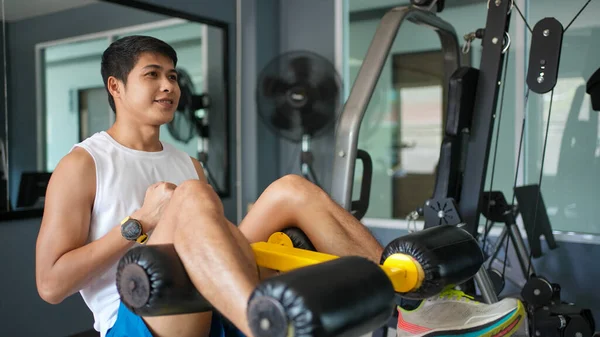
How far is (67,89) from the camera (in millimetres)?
2809

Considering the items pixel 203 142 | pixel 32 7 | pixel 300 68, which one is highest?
pixel 32 7

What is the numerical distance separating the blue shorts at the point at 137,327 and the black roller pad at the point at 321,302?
40 cm

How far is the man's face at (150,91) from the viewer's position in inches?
58.3

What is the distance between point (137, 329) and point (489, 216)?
1807 millimetres

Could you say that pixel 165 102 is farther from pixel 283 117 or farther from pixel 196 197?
pixel 283 117

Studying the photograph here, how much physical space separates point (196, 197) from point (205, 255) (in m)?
0.17

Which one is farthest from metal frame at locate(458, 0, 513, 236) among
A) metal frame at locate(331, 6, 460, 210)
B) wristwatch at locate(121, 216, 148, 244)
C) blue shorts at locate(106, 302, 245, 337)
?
wristwatch at locate(121, 216, 148, 244)

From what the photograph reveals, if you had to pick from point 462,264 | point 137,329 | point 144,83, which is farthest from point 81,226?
point 462,264

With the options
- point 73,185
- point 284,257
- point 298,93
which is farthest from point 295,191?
A: point 298,93

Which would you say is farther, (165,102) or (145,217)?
(165,102)

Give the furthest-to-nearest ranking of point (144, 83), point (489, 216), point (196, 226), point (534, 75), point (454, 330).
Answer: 1. point (489, 216)
2. point (534, 75)
3. point (144, 83)
4. point (454, 330)
5. point (196, 226)

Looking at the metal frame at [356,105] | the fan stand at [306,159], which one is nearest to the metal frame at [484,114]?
the metal frame at [356,105]

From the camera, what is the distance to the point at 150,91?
4.88 ft

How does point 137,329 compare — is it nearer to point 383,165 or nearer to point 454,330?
point 454,330
